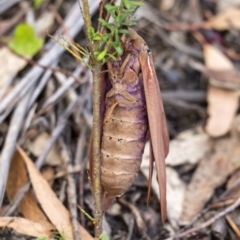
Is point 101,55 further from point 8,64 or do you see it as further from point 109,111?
point 8,64

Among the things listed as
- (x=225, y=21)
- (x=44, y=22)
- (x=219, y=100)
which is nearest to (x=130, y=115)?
(x=219, y=100)

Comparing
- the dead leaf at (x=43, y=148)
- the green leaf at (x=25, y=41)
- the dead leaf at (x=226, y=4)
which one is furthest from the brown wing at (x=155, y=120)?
the dead leaf at (x=226, y=4)

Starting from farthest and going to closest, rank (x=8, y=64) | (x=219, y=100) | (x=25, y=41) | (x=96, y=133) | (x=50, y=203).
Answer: (x=219, y=100) < (x=25, y=41) < (x=8, y=64) < (x=50, y=203) < (x=96, y=133)

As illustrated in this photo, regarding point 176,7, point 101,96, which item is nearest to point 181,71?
point 176,7

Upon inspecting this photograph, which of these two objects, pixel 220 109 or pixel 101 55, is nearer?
pixel 101 55

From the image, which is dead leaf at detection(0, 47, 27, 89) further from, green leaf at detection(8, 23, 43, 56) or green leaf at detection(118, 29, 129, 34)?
green leaf at detection(118, 29, 129, 34)

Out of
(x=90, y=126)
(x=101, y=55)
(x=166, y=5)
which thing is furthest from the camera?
(x=166, y=5)
